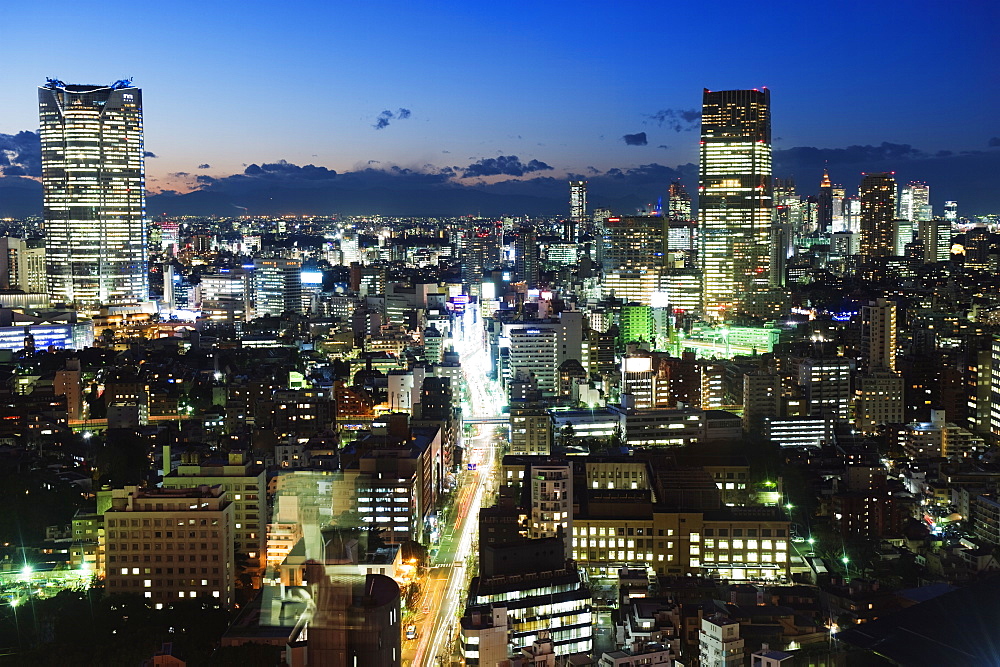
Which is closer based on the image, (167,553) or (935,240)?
(167,553)

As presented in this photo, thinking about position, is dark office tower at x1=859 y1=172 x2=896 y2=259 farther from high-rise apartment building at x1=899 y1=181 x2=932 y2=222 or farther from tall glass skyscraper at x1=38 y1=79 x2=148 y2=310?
tall glass skyscraper at x1=38 y1=79 x2=148 y2=310

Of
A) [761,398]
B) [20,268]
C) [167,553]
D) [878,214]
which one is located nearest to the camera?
[167,553]

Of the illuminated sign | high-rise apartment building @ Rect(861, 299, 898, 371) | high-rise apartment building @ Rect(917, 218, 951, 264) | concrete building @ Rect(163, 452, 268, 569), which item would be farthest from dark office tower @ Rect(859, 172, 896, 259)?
concrete building @ Rect(163, 452, 268, 569)

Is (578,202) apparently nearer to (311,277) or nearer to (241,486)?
(311,277)

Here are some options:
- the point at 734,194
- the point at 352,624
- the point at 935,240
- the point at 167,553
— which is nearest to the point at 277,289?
the point at 734,194

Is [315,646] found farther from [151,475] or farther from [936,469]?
[936,469]

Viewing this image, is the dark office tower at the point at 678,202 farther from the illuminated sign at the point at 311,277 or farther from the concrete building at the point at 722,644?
the concrete building at the point at 722,644

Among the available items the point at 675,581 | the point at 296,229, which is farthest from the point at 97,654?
the point at 296,229
